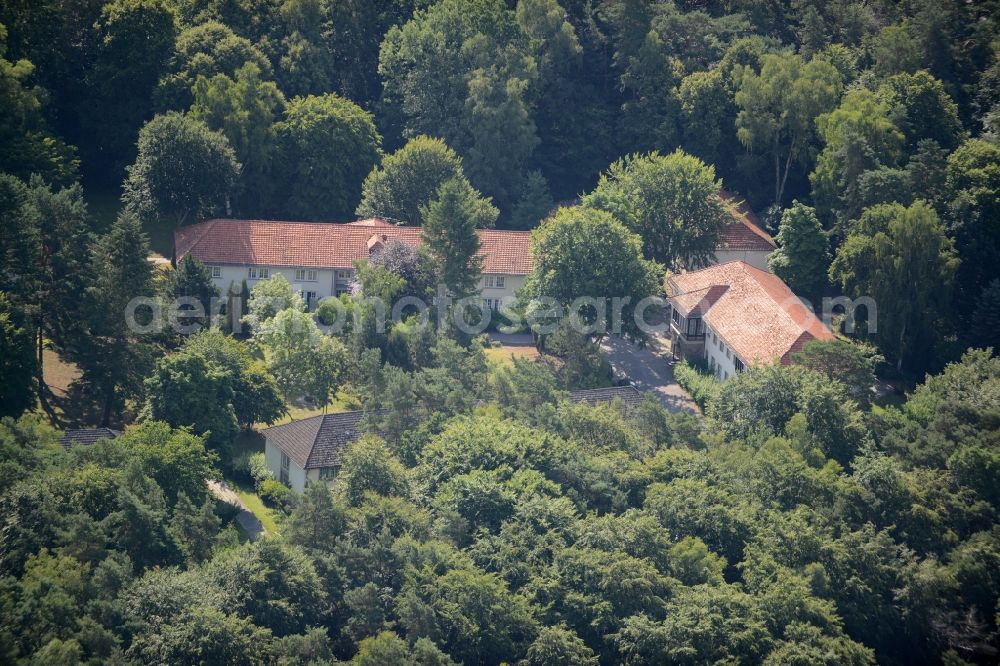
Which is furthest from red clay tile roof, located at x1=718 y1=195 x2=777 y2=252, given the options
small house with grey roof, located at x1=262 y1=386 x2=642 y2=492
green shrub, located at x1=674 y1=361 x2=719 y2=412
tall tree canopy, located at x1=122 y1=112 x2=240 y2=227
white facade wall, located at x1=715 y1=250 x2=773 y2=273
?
tall tree canopy, located at x1=122 y1=112 x2=240 y2=227

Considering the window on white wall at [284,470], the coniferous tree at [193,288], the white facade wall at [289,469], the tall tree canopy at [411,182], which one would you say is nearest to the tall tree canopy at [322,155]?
the tall tree canopy at [411,182]

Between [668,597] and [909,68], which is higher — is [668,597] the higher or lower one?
the lower one

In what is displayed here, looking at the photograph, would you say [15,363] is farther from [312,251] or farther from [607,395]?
[607,395]

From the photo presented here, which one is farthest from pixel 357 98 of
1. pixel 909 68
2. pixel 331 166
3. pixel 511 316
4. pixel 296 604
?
pixel 296 604

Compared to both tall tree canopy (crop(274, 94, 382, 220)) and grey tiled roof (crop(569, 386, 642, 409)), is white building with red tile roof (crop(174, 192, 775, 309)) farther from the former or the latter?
grey tiled roof (crop(569, 386, 642, 409))

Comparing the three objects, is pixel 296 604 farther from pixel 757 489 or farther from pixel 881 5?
pixel 881 5

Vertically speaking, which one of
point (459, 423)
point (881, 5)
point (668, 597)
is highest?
point (881, 5)

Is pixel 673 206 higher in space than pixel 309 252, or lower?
higher

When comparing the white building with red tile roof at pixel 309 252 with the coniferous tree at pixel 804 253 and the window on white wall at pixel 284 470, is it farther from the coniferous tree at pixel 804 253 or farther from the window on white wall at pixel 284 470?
the window on white wall at pixel 284 470

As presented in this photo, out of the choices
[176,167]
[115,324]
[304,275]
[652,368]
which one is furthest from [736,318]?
[176,167]
